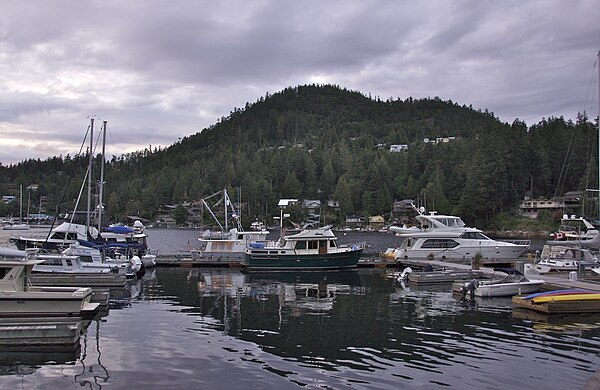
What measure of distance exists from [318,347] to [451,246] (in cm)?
3085

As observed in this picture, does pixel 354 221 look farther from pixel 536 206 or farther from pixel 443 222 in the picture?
pixel 443 222

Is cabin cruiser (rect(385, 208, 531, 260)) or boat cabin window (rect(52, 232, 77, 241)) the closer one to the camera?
boat cabin window (rect(52, 232, 77, 241))

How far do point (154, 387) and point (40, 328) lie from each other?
5566 millimetres

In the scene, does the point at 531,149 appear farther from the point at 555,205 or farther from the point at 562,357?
the point at 562,357

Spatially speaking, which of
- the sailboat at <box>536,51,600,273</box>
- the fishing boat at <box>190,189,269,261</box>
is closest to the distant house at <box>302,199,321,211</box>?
the fishing boat at <box>190,189,269,261</box>

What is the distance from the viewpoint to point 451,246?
149ft

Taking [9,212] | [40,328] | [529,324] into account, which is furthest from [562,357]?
[9,212]

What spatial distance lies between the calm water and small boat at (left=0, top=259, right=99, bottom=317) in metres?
0.99

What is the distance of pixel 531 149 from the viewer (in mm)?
98562

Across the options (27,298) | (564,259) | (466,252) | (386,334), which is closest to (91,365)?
(27,298)

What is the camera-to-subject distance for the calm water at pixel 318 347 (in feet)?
44.3

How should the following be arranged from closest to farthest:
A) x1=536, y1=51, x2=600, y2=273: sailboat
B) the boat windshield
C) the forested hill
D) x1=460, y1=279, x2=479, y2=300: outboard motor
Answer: x1=460, y1=279, x2=479, y2=300: outboard motor < x1=536, y1=51, x2=600, y2=273: sailboat < the boat windshield < the forested hill

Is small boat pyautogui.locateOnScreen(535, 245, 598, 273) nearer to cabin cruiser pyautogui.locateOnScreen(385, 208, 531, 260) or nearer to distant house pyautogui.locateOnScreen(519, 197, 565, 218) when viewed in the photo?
cabin cruiser pyautogui.locateOnScreen(385, 208, 531, 260)

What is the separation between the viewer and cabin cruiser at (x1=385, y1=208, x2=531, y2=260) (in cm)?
4447
